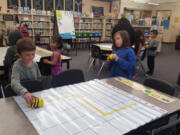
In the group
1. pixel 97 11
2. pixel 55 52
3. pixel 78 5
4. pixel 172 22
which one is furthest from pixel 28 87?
pixel 172 22

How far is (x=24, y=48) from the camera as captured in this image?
164 cm

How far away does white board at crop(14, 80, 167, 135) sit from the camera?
1007mm

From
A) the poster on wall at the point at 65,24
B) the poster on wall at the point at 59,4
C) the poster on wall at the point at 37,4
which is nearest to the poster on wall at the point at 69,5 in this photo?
the poster on wall at the point at 59,4

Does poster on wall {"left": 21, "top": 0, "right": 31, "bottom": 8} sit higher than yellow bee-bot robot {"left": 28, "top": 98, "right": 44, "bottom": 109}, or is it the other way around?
poster on wall {"left": 21, "top": 0, "right": 31, "bottom": 8}

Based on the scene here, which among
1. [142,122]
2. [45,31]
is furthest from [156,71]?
[45,31]

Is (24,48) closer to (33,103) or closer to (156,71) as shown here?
(33,103)

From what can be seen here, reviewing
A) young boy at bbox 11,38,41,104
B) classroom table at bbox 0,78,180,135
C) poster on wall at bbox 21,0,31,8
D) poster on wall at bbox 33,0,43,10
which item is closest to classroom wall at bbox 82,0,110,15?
poster on wall at bbox 33,0,43,10

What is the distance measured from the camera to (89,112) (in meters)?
1.20

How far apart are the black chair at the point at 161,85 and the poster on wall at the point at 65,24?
5.58 metres

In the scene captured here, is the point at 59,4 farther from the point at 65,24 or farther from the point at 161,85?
the point at 161,85

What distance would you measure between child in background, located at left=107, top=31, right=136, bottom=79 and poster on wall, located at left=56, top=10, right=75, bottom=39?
16.6 feet

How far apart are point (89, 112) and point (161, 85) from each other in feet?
3.35

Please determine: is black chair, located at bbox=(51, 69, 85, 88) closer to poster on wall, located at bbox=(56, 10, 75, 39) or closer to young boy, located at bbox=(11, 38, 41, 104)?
young boy, located at bbox=(11, 38, 41, 104)

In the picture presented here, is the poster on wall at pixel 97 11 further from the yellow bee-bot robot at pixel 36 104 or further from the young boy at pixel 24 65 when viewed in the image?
the yellow bee-bot robot at pixel 36 104
